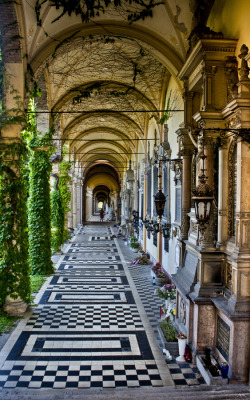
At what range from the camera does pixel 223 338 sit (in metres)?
5.78

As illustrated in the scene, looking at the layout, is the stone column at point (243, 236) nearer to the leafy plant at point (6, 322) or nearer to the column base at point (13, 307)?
the leafy plant at point (6, 322)

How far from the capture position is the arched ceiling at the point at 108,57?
27.2 ft

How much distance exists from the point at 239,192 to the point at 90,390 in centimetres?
380

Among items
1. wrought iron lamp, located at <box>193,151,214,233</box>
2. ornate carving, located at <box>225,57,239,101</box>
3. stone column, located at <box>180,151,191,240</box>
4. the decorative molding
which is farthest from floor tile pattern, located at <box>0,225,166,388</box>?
the decorative molding

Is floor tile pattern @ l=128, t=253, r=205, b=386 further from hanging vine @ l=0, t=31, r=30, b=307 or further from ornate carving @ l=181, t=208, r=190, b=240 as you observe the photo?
hanging vine @ l=0, t=31, r=30, b=307

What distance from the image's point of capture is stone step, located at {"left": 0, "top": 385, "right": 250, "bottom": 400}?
16.7ft

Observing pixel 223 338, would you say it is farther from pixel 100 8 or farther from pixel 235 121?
pixel 100 8

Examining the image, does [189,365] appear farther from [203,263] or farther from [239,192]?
[239,192]

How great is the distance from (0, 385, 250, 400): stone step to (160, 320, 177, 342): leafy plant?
1.43m

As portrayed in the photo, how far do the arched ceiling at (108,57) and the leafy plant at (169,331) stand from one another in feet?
17.3

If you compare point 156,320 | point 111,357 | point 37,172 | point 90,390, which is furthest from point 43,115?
point 90,390

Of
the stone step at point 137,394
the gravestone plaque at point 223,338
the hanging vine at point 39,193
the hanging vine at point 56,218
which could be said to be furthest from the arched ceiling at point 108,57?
the stone step at point 137,394

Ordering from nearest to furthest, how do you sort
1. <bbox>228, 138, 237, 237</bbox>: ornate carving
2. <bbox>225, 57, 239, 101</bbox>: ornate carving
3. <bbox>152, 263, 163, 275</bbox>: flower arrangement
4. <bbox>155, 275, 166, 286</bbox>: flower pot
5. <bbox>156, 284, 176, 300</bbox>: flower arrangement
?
<bbox>228, 138, 237, 237</bbox>: ornate carving, <bbox>225, 57, 239, 101</bbox>: ornate carving, <bbox>156, 284, 176, 300</bbox>: flower arrangement, <bbox>155, 275, 166, 286</bbox>: flower pot, <bbox>152, 263, 163, 275</bbox>: flower arrangement

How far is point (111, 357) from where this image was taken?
6.54 meters
